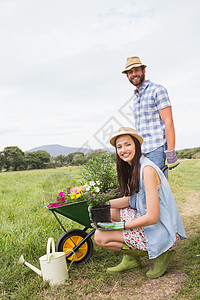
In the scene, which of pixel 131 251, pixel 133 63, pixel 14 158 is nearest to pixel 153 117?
pixel 133 63

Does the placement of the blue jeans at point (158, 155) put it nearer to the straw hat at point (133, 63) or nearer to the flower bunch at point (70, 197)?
the flower bunch at point (70, 197)

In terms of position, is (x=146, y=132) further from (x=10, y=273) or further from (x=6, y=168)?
(x=6, y=168)

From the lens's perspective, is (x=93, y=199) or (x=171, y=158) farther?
(x=171, y=158)

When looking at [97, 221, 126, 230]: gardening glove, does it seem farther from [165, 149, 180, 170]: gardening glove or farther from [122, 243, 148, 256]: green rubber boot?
[165, 149, 180, 170]: gardening glove

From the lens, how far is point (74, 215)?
107 inches

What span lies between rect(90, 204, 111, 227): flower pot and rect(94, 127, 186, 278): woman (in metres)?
0.16

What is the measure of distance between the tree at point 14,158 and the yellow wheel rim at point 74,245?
987 centimetres

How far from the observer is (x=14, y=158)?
42.9 ft

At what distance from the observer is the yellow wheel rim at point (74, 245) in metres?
2.86

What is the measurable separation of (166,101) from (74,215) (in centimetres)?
145

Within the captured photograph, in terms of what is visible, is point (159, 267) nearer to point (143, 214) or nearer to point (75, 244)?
point (143, 214)

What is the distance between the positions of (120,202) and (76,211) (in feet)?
1.39

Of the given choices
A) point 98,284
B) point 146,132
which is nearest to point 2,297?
point 98,284

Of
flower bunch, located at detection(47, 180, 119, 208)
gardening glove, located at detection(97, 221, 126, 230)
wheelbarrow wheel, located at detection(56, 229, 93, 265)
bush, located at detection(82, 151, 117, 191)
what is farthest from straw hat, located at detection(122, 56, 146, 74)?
wheelbarrow wheel, located at detection(56, 229, 93, 265)
